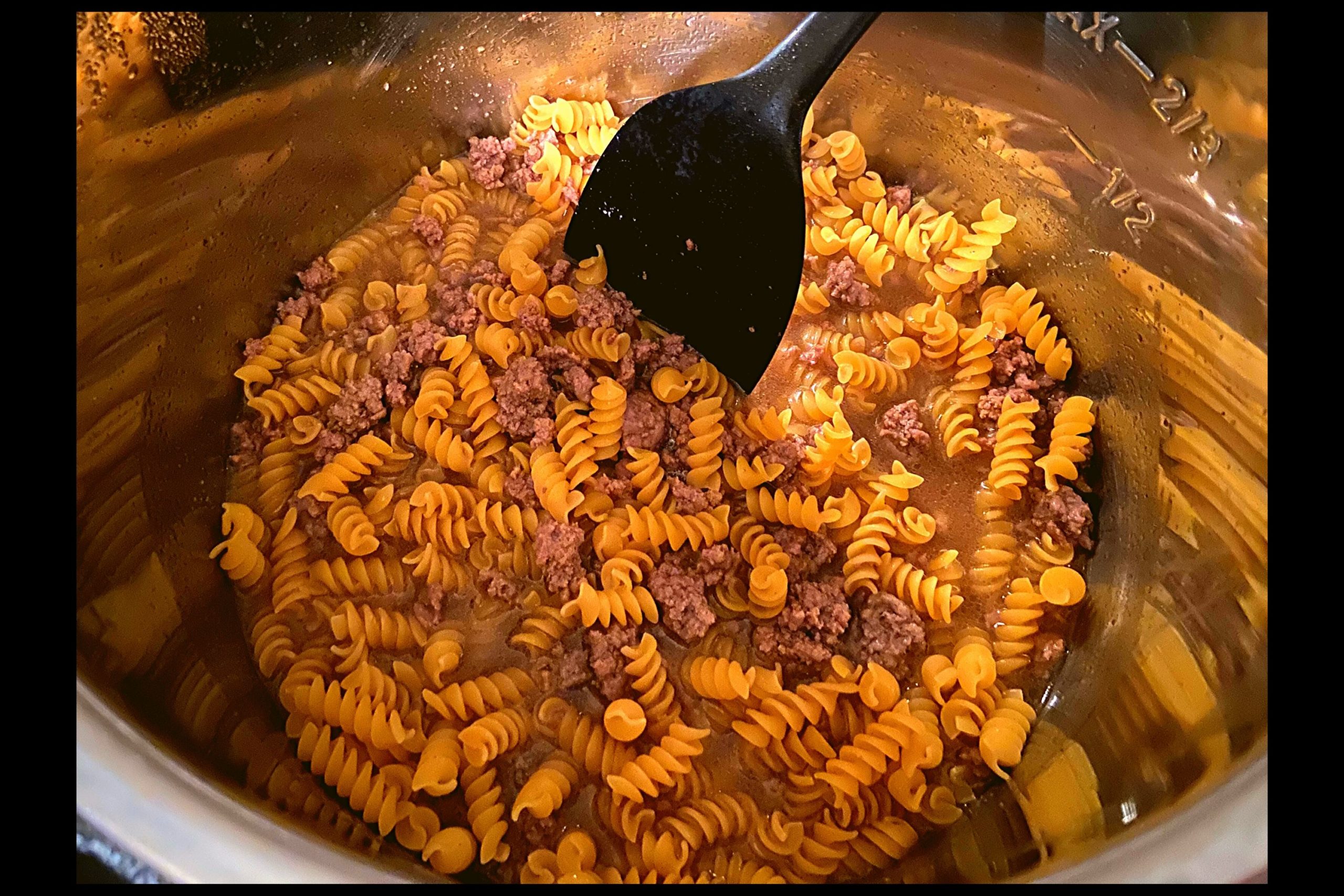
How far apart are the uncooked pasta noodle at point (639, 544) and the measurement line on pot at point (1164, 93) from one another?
0.49 metres

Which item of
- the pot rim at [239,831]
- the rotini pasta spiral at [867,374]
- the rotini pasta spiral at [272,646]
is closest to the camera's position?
the pot rim at [239,831]

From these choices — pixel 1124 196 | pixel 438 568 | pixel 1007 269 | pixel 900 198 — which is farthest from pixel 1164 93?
pixel 438 568

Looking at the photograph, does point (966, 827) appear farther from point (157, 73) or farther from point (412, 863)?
point (157, 73)

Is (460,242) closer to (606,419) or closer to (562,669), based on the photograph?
(606,419)

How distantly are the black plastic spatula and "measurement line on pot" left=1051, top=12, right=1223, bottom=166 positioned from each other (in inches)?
26.1

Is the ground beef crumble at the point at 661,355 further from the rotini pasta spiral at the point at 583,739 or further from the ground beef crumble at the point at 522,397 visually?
the rotini pasta spiral at the point at 583,739

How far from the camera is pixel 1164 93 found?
2107 millimetres

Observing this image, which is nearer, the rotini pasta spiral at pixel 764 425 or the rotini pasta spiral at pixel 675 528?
the rotini pasta spiral at pixel 675 528

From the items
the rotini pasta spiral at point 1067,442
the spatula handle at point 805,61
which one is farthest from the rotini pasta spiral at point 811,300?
the rotini pasta spiral at point 1067,442

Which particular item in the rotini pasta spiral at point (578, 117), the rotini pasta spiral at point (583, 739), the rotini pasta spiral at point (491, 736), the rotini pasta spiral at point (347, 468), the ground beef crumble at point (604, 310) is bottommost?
the rotini pasta spiral at point (583, 739)

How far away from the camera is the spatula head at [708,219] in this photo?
226 centimetres

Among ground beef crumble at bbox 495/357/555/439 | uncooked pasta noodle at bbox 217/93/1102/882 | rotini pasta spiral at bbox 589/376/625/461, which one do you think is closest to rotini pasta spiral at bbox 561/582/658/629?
uncooked pasta noodle at bbox 217/93/1102/882

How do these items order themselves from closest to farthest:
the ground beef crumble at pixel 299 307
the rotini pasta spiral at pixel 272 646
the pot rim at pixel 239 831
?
the pot rim at pixel 239 831
the rotini pasta spiral at pixel 272 646
the ground beef crumble at pixel 299 307

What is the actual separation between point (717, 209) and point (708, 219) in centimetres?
4
